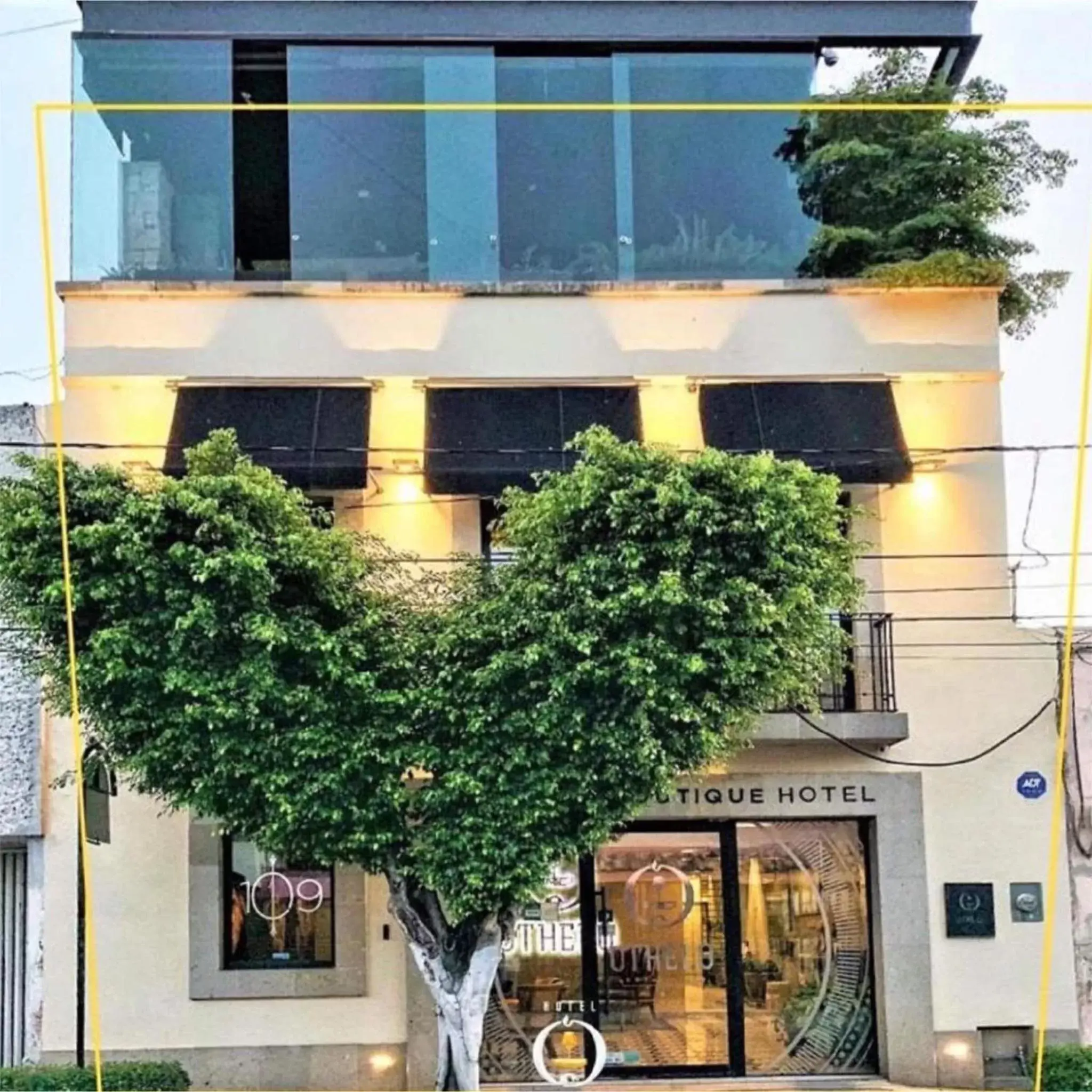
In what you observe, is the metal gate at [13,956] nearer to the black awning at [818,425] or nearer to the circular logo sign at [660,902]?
the circular logo sign at [660,902]

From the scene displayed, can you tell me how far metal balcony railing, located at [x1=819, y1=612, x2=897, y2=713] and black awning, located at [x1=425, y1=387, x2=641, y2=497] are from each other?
278cm

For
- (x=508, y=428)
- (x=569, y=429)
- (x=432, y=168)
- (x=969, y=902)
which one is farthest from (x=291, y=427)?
(x=969, y=902)

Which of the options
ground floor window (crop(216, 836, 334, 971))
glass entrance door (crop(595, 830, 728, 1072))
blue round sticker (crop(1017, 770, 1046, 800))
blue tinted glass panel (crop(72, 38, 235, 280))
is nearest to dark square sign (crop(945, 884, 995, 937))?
blue round sticker (crop(1017, 770, 1046, 800))

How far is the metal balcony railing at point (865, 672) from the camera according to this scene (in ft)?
45.2

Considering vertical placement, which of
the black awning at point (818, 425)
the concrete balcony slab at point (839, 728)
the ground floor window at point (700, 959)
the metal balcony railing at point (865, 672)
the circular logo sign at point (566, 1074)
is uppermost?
the black awning at point (818, 425)

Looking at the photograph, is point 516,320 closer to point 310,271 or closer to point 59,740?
point 310,271

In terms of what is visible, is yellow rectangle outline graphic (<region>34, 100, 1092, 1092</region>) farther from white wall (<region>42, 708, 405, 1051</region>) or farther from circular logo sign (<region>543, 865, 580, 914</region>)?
circular logo sign (<region>543, 865, 580, 914</region>)

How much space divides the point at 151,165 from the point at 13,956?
765 centimetres

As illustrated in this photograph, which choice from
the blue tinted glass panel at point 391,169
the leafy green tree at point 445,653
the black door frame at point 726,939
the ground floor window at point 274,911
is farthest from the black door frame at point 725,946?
the blue tinted glass panel at point 391,169

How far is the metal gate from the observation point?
44.3 ft

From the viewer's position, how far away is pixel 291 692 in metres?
9.82

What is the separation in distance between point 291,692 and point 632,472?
8.85 feet

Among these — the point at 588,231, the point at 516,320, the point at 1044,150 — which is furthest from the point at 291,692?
the point at 1044,150

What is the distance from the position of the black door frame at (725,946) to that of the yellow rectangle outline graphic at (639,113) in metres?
2.66
